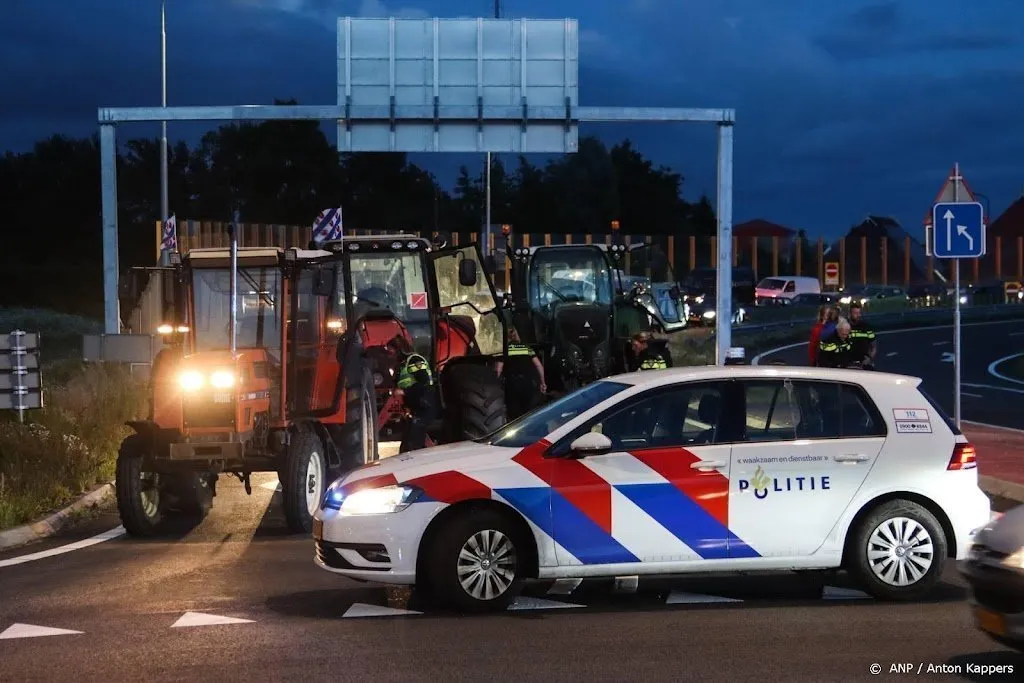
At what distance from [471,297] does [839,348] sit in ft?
15.2

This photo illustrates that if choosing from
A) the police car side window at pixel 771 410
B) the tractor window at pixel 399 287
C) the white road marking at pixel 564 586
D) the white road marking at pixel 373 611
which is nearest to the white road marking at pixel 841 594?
the police car side window at pixel 771 410

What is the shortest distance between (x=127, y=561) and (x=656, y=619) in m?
4.50

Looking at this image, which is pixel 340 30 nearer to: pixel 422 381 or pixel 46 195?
pixel 422 381

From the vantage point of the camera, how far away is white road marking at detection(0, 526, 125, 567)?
11.4 meters

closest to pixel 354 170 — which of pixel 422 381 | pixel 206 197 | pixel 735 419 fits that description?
pixel 206 197

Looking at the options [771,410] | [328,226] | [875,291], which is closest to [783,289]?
[875,291]

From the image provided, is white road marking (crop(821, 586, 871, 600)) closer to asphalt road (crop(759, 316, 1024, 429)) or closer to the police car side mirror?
the police car side mirror

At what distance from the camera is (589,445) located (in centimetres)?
877

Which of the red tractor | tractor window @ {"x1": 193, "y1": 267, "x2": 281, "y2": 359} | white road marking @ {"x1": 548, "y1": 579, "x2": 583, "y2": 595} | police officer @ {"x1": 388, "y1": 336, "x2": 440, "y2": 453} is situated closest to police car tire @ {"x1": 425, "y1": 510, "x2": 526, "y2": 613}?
white road marking @ {"x1": 548, "y1": 579, "x2": 583, "y2": 595}

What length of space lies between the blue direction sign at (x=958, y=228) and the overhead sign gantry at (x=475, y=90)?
6300 millimetres

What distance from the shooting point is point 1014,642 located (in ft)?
21.7

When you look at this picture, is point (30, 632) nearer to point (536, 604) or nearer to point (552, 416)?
point (536, 604)

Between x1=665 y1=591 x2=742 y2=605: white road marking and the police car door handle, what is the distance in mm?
867

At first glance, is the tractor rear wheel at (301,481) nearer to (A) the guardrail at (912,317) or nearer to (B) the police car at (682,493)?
(B) the police car at (682,493)
